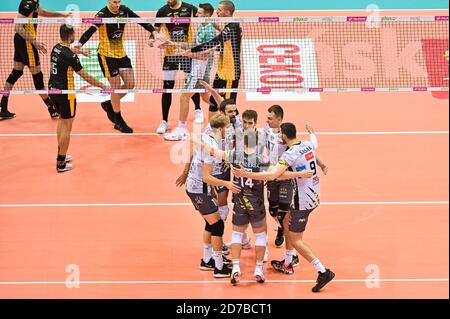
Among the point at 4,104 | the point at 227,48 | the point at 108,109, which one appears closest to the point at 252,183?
the point at 227,48

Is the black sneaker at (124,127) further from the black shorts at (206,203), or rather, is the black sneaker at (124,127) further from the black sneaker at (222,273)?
the black sneaker at (222,273)

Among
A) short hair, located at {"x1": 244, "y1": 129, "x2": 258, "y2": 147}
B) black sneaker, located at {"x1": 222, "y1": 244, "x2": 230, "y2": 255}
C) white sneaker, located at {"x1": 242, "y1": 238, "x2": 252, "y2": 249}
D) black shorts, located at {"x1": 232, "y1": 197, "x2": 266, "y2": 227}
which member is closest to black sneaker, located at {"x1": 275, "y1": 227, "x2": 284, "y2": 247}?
white sneaker, located at {"x1": 242, "y1": 238, "x2": 252, "y2": 249}

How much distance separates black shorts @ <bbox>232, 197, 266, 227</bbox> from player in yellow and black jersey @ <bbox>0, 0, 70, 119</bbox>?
6.65 metres

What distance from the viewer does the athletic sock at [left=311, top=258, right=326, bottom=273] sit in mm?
10914

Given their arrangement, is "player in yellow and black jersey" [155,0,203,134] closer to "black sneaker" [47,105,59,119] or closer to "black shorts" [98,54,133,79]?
"black shorts" [98,54,133,79]

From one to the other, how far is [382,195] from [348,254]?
210cm

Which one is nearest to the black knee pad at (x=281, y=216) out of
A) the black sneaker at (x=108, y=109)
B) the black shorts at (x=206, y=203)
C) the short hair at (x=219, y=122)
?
the black shorts at (x=206, y=203)

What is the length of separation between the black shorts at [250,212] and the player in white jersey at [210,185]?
0.27m

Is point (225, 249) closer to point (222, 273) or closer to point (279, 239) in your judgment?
point (222, 273)

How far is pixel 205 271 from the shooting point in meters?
11.7

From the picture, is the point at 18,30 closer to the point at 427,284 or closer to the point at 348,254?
the point at 348,254

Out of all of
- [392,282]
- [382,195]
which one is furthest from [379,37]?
[392,282]

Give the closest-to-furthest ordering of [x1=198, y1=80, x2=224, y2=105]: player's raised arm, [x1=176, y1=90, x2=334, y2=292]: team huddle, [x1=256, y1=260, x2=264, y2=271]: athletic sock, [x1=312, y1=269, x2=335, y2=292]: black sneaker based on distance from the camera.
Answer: [x1=176, y1=90, x2=334, y2=292]: team huddle, [x1=312, y1=269, x2=335, y2=292]: black sneaker, [x1=256, y1=260, x2=264, y2=271]: athletic sock, [x1=198, y1=80, x2=224, y2=105]: player's raised arm

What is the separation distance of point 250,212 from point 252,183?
375mm
